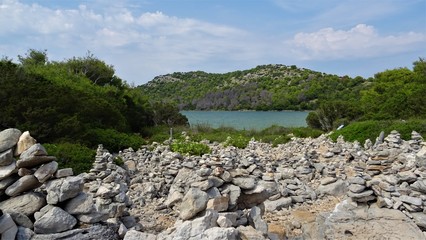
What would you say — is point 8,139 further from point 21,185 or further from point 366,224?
point 366,224

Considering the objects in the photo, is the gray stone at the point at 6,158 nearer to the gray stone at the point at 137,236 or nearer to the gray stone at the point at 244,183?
the gray stone at the point at 137,236

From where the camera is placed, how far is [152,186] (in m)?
10.0

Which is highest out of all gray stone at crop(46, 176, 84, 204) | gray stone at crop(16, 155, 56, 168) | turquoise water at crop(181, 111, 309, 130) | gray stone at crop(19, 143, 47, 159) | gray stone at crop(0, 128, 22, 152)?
gray stone at crop(0, 128, 22, 152)

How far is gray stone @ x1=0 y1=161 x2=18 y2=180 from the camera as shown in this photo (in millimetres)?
5203

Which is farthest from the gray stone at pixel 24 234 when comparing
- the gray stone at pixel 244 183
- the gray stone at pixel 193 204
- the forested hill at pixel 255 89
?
the forested hill at pixel 255 89

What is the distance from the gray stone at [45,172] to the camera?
209 inches

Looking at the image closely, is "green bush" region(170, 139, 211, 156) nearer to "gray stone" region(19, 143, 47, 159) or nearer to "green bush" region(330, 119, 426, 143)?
"green bush" region(330, 119, 426, 143)

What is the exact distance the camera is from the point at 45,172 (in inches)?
209

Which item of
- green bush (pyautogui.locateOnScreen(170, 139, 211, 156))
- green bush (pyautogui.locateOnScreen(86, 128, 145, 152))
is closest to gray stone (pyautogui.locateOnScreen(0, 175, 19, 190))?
green bush (pyautogui.locateOnScreen(170, 139, 211, 156))

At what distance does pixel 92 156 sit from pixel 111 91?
18.3m

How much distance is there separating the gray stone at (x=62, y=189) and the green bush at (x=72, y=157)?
6.98m

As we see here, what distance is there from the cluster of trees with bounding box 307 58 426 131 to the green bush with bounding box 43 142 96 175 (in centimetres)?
2279

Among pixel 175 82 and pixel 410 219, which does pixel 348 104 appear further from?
pixel 175 82

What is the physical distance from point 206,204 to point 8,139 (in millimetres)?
3246
